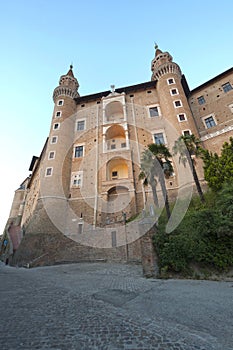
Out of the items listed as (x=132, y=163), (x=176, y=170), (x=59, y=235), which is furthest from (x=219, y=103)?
(x=59, y=235)

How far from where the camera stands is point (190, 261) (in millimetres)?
9766

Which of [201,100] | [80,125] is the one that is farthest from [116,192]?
[201,100]

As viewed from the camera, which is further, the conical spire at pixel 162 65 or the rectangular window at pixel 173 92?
the conical spire at pixel 162 65

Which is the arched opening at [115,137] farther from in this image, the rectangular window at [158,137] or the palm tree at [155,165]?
the palm tree at [155,165]

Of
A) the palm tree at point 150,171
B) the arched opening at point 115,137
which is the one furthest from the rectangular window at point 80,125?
the palm tree at point 150,171

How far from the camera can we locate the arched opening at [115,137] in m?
28.6

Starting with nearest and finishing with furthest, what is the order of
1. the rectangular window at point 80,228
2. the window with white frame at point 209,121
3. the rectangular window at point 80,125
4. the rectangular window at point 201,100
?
the rectangular window at point 80,228 < the window with white frame at point 209,121 < the rectangular window at point 201,100 < the rectangular window at point 80,125

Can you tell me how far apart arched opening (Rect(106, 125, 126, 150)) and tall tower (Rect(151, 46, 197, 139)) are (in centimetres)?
726

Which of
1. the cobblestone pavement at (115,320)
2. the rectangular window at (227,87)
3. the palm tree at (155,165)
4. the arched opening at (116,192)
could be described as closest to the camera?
the cobblestone pavement at (115,320)

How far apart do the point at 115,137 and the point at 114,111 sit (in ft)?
18.9

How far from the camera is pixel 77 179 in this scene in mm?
25641

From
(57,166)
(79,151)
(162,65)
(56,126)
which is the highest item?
(162,65)

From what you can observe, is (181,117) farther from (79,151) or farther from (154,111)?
(79,151)

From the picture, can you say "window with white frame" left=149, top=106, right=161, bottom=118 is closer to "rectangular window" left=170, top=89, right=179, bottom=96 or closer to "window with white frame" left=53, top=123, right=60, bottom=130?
"rectangular window" left=170, top=89, right=179, bottom=96
